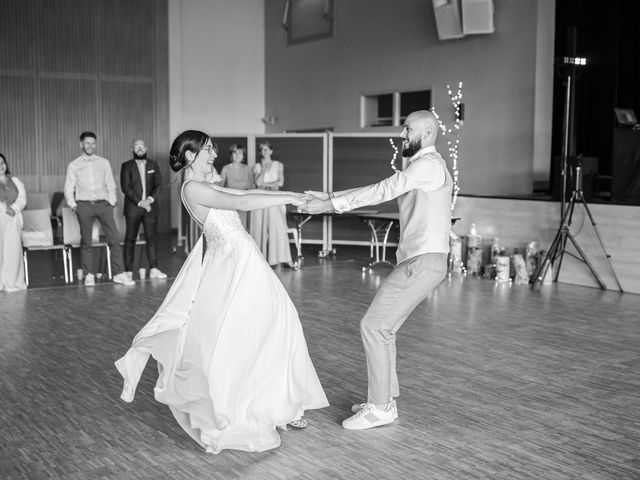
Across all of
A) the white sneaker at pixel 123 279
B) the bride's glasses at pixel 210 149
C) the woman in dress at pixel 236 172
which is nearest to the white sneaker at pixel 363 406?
the bride's glasses at pixel 210 149

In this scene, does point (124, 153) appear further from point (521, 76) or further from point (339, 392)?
point (339, 392)

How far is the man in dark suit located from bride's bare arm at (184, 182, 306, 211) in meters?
5.14

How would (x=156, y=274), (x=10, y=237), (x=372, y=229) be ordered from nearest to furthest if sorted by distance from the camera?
(x=10, y=237) → (x=156, y=274) → (x=372, y=229)

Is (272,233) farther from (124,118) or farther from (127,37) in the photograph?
(127,37)

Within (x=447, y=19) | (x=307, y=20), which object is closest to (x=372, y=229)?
(x=447, y=19)

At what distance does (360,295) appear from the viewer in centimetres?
811

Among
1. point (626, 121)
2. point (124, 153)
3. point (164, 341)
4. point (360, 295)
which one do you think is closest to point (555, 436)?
point (164, 341)

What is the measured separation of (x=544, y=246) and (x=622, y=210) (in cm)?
103

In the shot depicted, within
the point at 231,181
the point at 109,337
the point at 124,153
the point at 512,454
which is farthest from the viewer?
the point at 124,153

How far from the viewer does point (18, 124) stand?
13.1m

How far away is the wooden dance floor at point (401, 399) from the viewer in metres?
3.62

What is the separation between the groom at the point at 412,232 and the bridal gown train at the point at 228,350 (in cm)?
35

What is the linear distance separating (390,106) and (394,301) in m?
9.77

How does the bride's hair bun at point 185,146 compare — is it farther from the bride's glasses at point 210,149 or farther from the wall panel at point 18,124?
the wall panel at point 18,124
